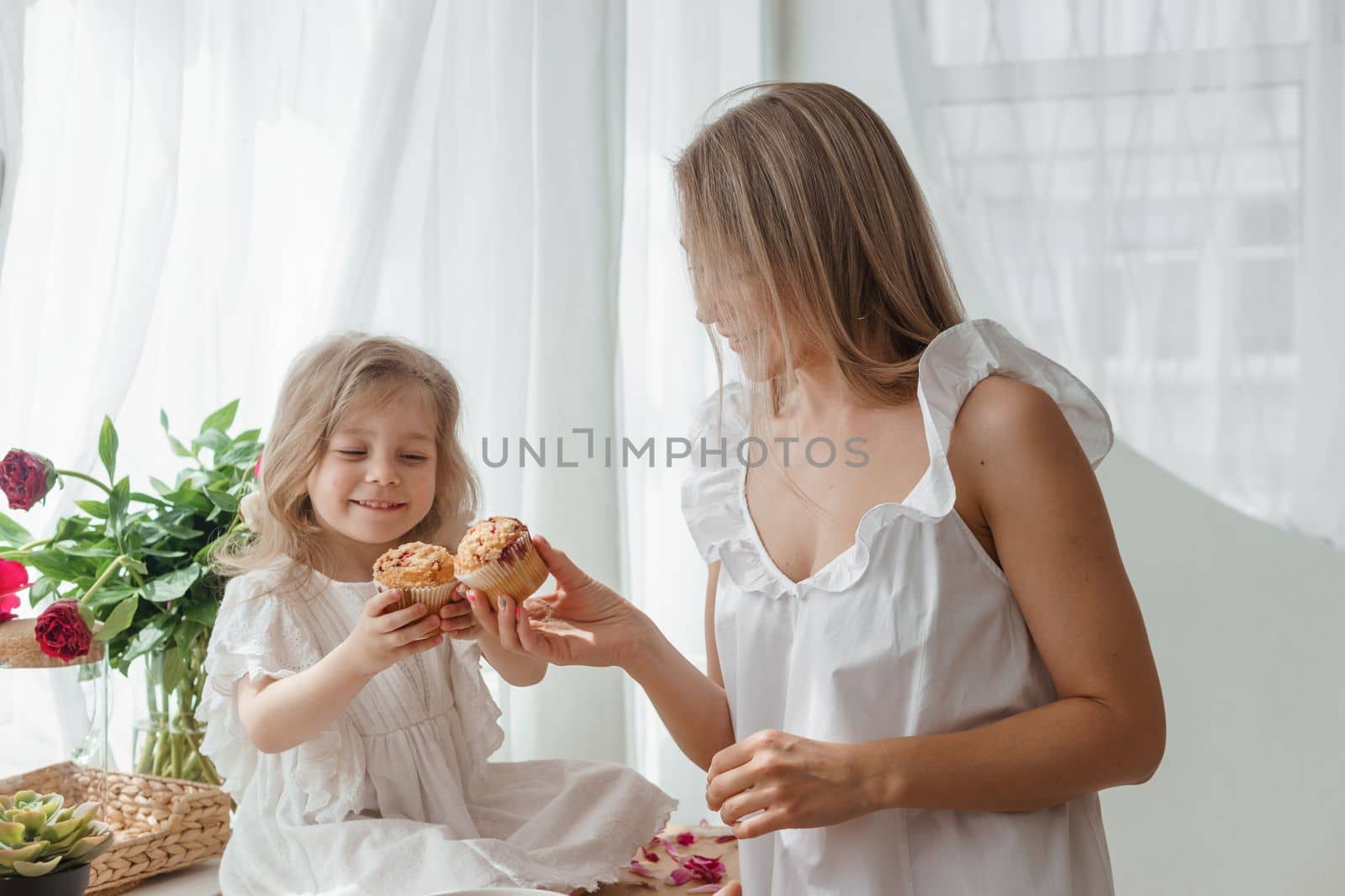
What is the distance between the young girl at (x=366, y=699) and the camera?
1347 mm

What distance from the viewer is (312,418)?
1.55 m

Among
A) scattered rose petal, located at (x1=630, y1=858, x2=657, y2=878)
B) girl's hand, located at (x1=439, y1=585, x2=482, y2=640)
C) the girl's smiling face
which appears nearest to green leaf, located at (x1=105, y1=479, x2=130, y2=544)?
the girl's smiling face

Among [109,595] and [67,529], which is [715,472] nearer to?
[109,595]

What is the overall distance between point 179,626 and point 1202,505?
187 centimetres

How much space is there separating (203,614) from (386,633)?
513 millimetres

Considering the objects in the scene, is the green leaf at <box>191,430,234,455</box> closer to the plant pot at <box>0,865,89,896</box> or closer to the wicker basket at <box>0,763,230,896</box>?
the wicker basket at <box>0,763,230,896</box>

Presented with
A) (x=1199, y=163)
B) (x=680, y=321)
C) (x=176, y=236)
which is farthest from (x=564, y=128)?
(x=1199, y=163)

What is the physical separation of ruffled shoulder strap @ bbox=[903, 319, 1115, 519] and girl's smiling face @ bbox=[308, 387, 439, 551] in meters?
0.78

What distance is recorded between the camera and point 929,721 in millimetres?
997

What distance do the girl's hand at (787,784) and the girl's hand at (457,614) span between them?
1.71ft

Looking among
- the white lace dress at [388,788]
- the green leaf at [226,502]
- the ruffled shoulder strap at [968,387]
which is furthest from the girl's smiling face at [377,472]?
the ruffled shoulder strap at [968,387]

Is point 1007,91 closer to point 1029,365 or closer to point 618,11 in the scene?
point 618,11

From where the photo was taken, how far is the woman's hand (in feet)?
3.97

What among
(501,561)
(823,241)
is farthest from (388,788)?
(823,241)
